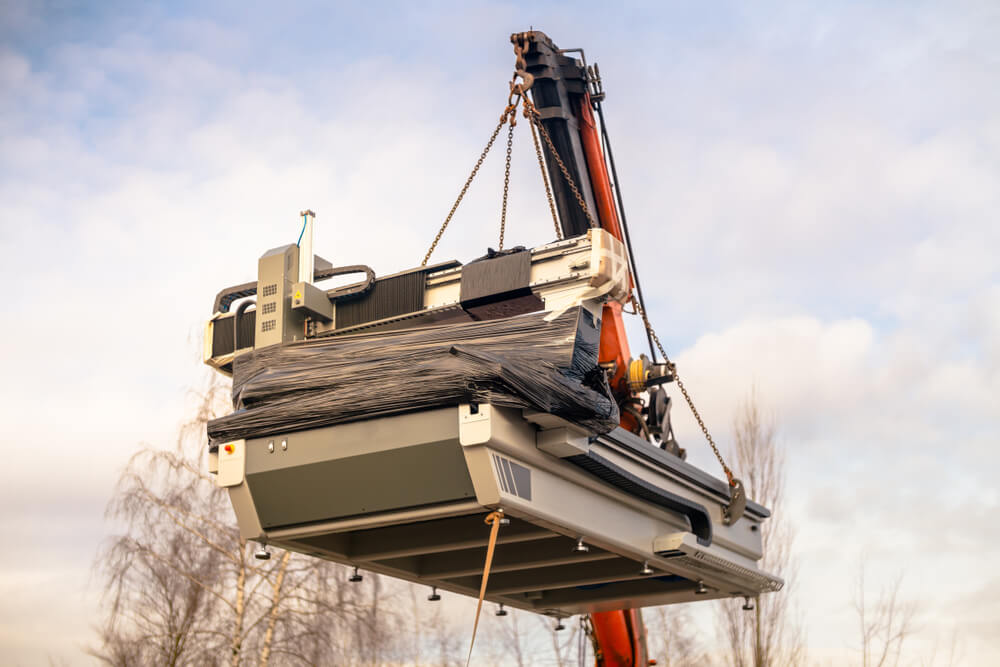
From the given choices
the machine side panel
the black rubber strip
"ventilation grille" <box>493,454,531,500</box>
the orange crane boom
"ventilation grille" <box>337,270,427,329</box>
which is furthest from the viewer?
the orange crane boom

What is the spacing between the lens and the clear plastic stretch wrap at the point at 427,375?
686 centimetres

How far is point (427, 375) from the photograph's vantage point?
698 centimetres

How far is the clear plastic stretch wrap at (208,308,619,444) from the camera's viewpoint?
6.86 m

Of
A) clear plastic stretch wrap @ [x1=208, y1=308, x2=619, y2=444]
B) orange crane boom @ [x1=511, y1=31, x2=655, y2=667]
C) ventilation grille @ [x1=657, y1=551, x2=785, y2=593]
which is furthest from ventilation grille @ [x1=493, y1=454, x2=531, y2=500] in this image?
orange crane boom @ [x1=511, y1=31, x2=655, y2=667]

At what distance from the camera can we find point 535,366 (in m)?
7.15

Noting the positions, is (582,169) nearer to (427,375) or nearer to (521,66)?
(521,66)

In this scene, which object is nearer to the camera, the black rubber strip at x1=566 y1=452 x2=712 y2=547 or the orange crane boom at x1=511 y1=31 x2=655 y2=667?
the black rubber strip at x1=566 y1=452 x2=712 y2=547

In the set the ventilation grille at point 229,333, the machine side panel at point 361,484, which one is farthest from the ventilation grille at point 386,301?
the machine side panel at point 361,484

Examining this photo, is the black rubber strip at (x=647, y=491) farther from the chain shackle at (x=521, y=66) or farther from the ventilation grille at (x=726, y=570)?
the chain shackle at (x=521, y=66)

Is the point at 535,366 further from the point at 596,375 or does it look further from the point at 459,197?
the point at 459,197

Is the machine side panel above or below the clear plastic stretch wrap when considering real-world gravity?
below

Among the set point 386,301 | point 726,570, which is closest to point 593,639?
point 726,570

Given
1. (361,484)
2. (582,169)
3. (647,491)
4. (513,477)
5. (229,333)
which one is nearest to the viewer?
(513,477)

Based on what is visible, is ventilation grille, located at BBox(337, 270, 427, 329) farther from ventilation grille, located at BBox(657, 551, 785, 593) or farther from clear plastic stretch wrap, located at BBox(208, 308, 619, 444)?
ventilation grille, located at BBox(657, 551, 785, 593)
